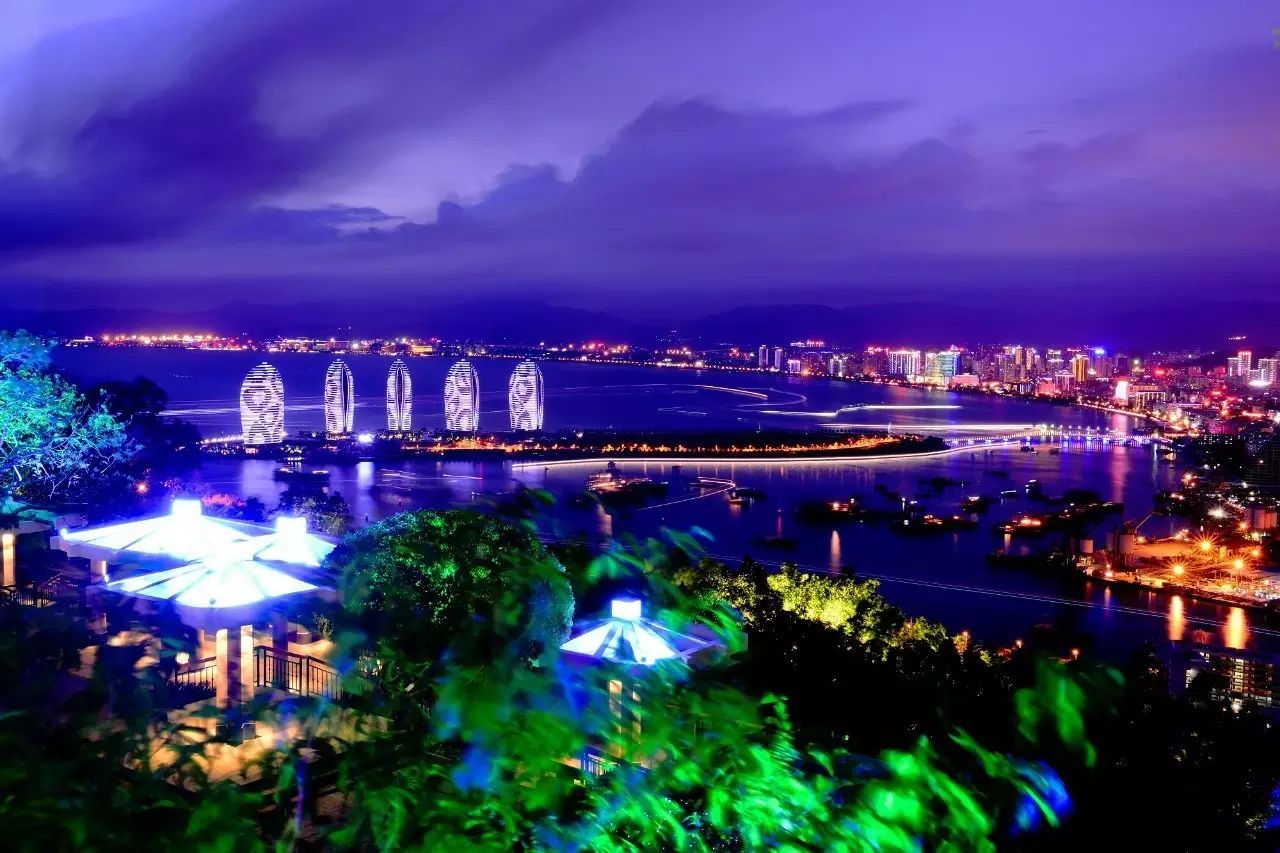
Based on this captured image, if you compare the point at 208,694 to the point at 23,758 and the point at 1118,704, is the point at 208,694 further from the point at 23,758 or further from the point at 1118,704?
the point at 1118,704

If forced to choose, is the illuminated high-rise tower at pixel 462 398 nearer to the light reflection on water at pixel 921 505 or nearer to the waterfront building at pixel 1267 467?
the light reflection on water at pixel 921 505

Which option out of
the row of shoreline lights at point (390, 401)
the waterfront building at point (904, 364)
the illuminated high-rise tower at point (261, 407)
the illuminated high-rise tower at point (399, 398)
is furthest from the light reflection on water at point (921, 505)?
the waterfront building at point (904, 364)

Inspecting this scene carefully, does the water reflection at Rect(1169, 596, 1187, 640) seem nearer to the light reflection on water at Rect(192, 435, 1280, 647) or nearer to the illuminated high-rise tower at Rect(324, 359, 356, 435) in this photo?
the light reflection on water at Rect(192, 435, 1280, 647)

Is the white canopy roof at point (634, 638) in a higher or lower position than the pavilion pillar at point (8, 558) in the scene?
higher

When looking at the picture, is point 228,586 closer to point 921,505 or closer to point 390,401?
point 921,505

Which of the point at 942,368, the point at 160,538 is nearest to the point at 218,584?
the point at 160,538

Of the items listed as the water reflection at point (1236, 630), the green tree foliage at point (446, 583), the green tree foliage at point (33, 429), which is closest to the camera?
the green tree foliage at point (446, 583)

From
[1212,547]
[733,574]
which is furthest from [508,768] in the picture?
[1212,547]
